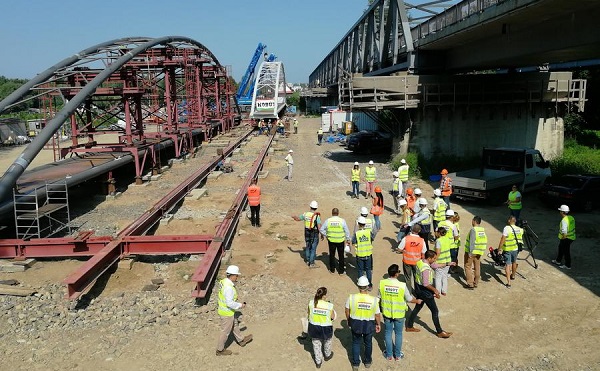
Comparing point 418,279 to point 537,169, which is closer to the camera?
point 418,279

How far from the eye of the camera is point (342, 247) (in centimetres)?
1052

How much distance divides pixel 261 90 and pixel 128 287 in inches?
2233

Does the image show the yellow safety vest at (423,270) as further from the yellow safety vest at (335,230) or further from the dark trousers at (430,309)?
the yellow safety vest at (335,230)

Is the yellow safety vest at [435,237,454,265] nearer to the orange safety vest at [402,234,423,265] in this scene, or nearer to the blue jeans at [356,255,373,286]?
the orange safety vest at [402,234,423,265]

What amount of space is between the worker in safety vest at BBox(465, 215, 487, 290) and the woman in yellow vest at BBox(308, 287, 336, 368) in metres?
4.47

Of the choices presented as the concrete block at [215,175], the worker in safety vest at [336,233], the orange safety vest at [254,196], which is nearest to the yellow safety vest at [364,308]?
the worker in safety vest at [336,233]

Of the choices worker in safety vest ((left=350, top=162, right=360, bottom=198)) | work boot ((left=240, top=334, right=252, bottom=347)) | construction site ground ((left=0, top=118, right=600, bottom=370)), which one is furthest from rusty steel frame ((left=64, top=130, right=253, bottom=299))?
worker in safety vest ((left=350, top=162, right=360, bottom=198))

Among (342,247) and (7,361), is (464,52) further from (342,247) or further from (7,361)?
(7,361)

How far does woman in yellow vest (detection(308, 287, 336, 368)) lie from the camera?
6645mm

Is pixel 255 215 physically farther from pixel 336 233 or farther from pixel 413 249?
pixel 413 249

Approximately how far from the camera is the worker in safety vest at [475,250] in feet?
32.1

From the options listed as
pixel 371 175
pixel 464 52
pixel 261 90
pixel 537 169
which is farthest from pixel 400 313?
pixel 261 90

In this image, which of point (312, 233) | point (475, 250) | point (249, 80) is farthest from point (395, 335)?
point (249, 80)

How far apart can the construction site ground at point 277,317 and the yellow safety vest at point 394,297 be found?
864 mm
